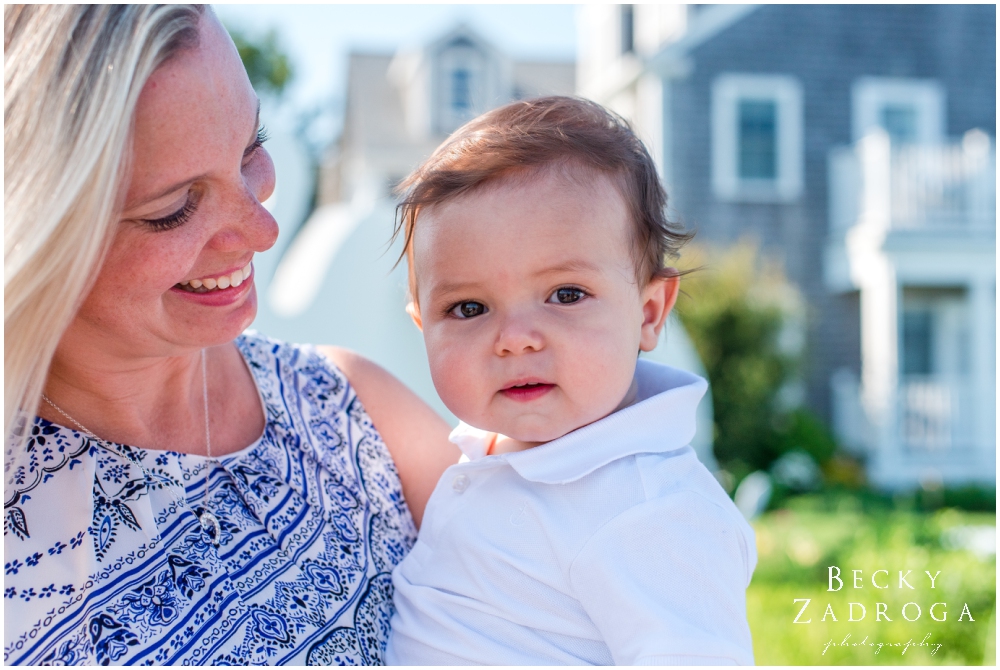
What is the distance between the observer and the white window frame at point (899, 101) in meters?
13.1

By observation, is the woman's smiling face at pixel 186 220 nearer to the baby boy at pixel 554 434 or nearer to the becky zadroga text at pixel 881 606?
the baby boy at pixel 554 434

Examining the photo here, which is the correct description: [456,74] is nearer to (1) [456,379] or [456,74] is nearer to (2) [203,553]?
(1) [456,379]

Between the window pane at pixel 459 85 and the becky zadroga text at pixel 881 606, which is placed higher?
the window pane at pixel 459 85

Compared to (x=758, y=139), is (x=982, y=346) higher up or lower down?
lower down

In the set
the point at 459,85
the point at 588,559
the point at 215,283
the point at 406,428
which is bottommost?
the point at 588,559

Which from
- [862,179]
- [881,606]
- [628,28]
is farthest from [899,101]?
[881,606]

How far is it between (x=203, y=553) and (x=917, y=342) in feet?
45.4

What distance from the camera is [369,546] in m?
1.75

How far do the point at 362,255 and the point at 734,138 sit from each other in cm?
986

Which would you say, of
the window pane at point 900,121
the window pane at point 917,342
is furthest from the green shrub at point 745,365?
the window pane at point 900,121

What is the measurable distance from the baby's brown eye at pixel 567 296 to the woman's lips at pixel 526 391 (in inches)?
6.1

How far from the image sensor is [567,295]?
5.42ft

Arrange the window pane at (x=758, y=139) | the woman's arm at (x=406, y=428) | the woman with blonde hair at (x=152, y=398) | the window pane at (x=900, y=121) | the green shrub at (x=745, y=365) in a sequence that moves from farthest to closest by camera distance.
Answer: the window pane at (x=900, y=121)
the window pane at (x=758, y=139)
the green shrub at (x=745, y=365)
the woman's arm at (x=406, y=428)
the woman with blonde hair at (x=152, y=398)

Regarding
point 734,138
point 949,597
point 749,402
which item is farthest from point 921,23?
point 949,597
